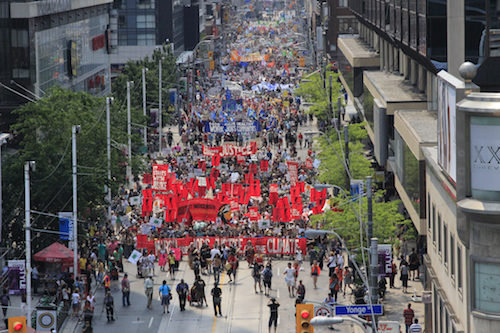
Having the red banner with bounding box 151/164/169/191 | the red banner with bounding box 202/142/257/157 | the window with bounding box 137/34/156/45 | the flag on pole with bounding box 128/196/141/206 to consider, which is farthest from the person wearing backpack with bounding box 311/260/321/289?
the window with bounding box 137/34/156/45

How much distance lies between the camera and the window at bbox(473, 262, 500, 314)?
3034cm

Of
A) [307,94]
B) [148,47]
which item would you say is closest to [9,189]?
[307,94]

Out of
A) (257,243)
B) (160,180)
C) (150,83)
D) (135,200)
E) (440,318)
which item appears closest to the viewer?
(440,318)

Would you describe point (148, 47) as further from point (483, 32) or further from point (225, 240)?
point (483, 32)

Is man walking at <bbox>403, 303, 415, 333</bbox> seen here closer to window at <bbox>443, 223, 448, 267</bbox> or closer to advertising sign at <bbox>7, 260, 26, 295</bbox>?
window at <bbox>443, 223, 448, 267</bbox>

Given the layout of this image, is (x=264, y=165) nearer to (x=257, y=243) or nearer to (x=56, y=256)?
(x=257, y=243)

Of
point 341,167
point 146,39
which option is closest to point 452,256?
point 341,167

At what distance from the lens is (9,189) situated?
54594mm

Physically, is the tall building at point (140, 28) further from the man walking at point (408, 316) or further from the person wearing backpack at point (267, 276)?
the man walking at point (408, 316)

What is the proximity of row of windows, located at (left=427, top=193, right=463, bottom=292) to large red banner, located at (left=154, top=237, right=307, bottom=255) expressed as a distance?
1369 cm

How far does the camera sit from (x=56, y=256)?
50500mm

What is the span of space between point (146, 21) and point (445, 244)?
10920 centimetres

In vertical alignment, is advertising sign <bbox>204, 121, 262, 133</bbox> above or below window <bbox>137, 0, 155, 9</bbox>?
below

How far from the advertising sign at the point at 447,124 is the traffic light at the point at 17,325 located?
13980mm
